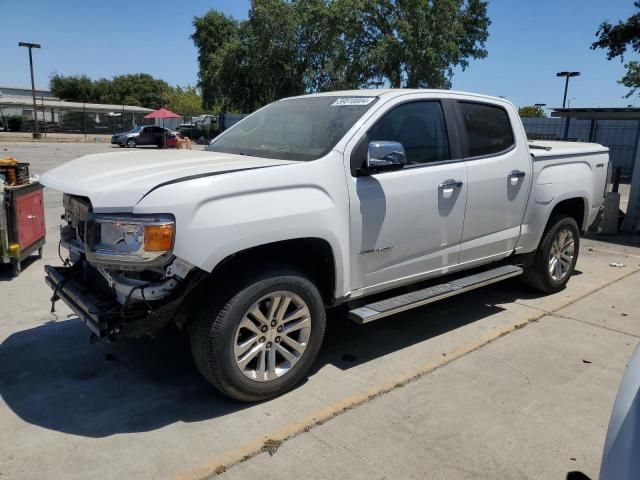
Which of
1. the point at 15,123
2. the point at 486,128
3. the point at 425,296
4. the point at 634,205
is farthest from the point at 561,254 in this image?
the point at 15,123

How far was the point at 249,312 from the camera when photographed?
3.31 m

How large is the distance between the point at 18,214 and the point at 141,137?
31437mm

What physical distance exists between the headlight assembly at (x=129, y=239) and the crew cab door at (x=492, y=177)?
2.60 meters

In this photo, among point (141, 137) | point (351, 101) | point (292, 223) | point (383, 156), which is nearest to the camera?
point (292, 223)

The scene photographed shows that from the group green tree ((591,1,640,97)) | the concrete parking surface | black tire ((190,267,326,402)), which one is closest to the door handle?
the concrete parking surface

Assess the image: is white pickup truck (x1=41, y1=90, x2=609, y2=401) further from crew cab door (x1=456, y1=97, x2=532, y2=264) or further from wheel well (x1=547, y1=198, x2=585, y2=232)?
wheel well (x1=547, y1=198, x2=585, y2=232)

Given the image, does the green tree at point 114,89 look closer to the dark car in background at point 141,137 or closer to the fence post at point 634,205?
the dark car in background at point 141,137

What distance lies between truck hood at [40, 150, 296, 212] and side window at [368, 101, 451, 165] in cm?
87

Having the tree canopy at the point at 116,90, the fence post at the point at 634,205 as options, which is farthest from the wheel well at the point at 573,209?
the tree canopy at the point at 116,90

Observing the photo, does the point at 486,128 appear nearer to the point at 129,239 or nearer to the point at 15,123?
the point at 129,239

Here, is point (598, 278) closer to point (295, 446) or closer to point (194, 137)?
point (295, 446)

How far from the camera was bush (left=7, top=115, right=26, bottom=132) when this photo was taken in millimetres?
46666

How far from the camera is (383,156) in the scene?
12.1 ft

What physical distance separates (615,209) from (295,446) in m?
8.66
